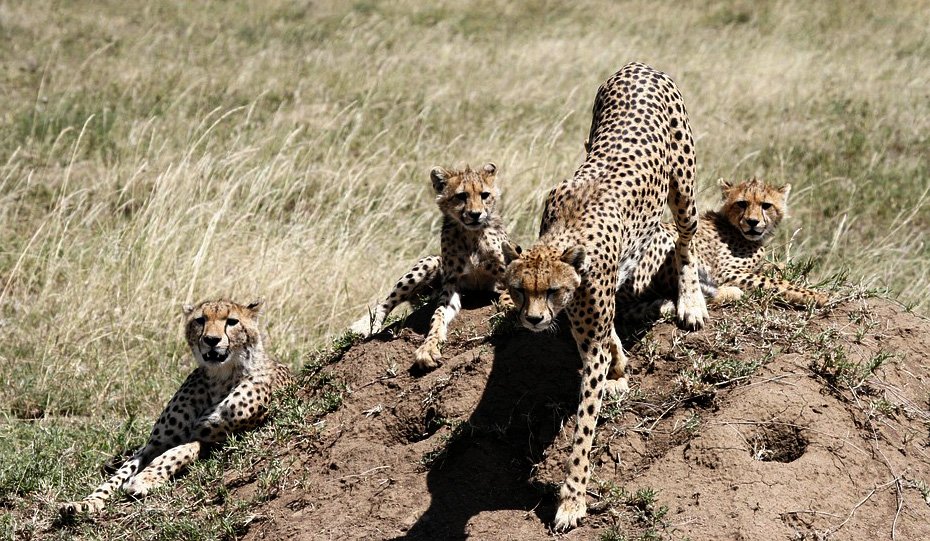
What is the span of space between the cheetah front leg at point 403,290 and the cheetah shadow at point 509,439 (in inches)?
37.0

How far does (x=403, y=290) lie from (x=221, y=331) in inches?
43.2

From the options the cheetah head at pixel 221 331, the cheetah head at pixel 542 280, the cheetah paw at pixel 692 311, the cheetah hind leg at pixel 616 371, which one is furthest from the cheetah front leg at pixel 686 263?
the cheetah head at pixel 221 331

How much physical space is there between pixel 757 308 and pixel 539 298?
155 centimetres

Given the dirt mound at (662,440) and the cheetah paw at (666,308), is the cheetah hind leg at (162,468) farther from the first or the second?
the cheetah paw at (666,308)

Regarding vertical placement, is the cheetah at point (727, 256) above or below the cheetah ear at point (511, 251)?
below

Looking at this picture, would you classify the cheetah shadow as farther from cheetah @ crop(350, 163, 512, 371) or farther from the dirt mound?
cheetah @ crop(350, 163, 512, 371)

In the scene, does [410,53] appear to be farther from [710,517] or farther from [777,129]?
[710,517]

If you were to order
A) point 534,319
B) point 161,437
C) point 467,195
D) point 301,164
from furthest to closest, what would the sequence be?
point 301,164 → point 467,195 → point 161,437 → point 534,319

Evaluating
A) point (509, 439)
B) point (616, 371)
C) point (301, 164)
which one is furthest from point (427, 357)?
point (301, 164)

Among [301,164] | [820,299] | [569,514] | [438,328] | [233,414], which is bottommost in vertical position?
[569,514]

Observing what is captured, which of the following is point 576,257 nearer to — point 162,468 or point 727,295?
point 727,295

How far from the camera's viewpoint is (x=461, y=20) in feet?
46.7

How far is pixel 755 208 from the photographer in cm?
611

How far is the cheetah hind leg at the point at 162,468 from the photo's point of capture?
5113 mm
